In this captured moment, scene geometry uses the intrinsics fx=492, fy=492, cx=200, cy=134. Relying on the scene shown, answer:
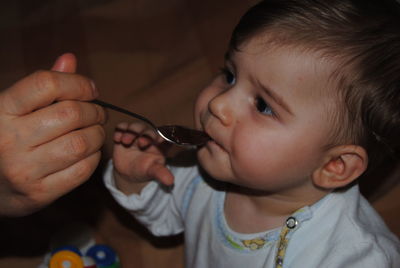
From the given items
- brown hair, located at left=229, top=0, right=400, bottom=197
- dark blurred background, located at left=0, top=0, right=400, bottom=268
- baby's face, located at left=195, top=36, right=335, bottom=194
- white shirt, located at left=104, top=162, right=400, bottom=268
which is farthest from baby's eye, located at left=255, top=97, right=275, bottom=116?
dark blurred background, located at left=0, top=0, right=400, bottom=268

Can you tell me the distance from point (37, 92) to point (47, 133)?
0.06 meters

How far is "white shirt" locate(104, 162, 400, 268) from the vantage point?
88 cm

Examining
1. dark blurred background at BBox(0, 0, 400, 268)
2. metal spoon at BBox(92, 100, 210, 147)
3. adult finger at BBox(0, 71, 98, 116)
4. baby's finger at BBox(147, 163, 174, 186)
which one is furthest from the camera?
dark blurred background at BBox(0, 0, 400, 268)

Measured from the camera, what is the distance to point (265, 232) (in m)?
0.96

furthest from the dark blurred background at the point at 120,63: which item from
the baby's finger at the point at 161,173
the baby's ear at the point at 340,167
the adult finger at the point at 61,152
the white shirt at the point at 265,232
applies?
the adult finger at the point at 61,152

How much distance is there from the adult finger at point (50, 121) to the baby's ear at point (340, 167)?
1.38 feet

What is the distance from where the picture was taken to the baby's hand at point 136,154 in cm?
105

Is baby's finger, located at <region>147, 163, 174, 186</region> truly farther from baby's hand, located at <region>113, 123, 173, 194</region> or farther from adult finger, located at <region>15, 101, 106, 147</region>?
adult finger, located at <region>15, 101, 106, 147</region>

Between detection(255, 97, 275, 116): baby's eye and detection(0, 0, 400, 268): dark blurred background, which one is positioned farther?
detection(0, 0, 400, 268): dark blurred background

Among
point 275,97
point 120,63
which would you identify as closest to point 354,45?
point 275,97

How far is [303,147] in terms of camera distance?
0.82 metres

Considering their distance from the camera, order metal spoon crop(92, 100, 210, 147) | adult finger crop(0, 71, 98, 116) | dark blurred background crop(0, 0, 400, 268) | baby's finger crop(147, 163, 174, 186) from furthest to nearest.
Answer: dark blurred background crop(0, 0, 400, 268) → baby's finger crop(147, 163, 174, 186) → metal spoon crop(92, 100, 210, 147) → adult finger crop(0, 71, 98, 116)

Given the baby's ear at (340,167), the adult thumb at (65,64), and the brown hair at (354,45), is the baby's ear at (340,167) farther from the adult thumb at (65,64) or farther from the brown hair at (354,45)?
the adult thumb at (65,64)

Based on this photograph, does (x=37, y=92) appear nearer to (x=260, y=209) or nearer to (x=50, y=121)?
(x=50, y=121)
